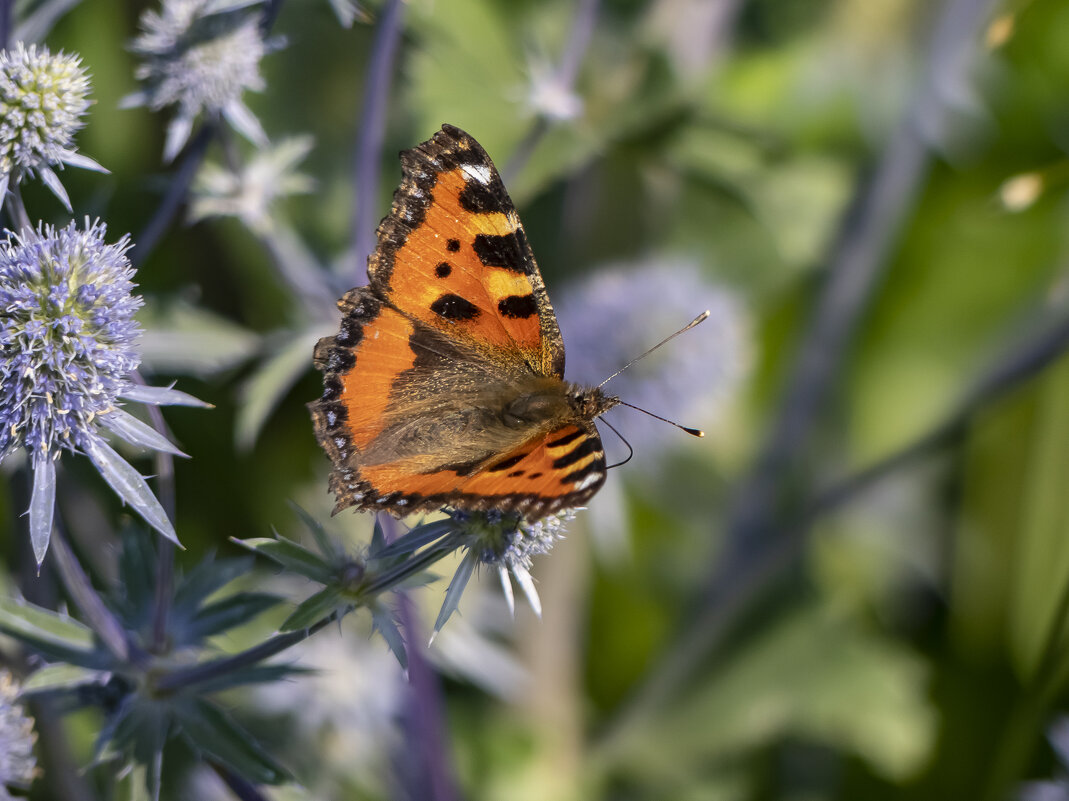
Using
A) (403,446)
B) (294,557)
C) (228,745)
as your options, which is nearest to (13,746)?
(228,745)

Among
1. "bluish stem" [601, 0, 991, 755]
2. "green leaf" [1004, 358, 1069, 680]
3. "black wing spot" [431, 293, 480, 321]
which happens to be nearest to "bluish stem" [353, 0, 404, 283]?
"black wing spot" [431, 293, 480, 321]

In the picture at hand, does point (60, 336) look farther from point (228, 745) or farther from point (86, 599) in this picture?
point (228, 745)

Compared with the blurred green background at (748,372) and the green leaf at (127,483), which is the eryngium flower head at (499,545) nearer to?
the green leaf at (127,483)

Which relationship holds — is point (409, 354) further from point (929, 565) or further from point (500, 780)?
point (929, 565)

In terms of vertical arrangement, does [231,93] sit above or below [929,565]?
above

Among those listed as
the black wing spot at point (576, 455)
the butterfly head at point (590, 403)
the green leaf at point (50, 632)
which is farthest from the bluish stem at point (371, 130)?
the green leaf at point (50, 632)

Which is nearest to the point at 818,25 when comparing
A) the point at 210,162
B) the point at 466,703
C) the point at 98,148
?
the point at 210,162

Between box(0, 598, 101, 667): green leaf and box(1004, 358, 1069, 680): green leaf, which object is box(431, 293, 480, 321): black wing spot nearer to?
box(0, 598, 101, 667): green leaf
